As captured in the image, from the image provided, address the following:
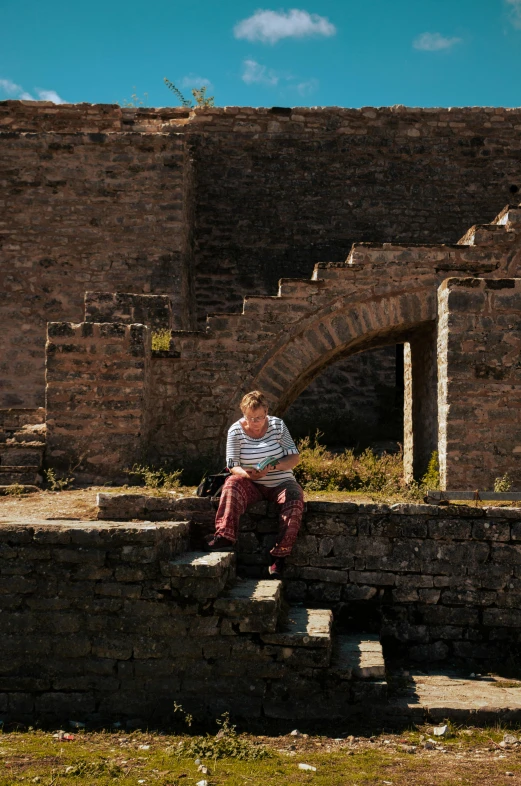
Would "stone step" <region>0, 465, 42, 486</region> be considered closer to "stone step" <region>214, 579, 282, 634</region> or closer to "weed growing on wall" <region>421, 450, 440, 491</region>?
"stone step" <region>214, 579, 282, 634</region>

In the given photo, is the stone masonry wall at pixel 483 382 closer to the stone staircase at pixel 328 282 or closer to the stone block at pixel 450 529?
the stone staircase at pixel 328 282

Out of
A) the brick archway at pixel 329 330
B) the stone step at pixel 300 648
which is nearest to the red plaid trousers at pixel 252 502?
the stone step at pixel 300 648

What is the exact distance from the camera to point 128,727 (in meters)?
4.79

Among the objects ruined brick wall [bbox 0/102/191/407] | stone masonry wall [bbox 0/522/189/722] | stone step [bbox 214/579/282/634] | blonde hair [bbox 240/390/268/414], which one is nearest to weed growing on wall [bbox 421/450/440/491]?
blonde hair [bbox 240/390/268/414]

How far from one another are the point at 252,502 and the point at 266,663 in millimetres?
1435

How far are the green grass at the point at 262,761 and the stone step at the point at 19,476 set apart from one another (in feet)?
11.4

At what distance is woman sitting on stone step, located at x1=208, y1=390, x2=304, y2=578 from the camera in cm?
589

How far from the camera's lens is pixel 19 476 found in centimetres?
785

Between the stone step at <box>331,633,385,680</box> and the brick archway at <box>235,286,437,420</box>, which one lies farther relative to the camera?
the brick archway at <box>235,286,437,420</box>

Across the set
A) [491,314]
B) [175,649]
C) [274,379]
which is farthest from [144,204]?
[175,649]

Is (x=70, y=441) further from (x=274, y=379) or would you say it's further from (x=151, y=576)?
(x=151, y=576)

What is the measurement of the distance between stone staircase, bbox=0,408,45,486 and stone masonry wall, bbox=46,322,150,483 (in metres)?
0.18

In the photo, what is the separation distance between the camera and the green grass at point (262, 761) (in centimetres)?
399

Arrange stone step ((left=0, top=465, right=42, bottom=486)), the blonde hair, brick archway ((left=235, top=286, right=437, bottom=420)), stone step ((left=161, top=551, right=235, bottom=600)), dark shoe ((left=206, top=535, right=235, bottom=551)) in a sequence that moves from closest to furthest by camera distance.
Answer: stone step ((left=161, top=551, right=235, bottom=600)), dark shoe ((left=206, top=535, right=235, bottom=551)), the blonde hair, stone step ((left=0, top=465, right=42, bottom=486)), brick archway ((left=235, top=286, right=437, bottom=420))
